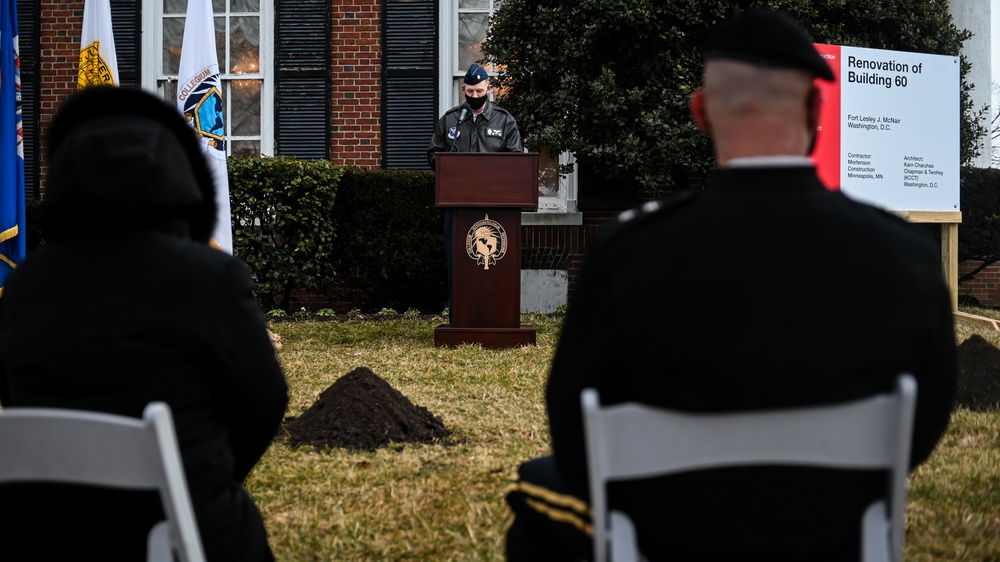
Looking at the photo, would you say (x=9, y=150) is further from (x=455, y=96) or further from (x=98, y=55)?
(x=455, y=96)

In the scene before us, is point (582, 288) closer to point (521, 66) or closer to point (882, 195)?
point (882, 195)

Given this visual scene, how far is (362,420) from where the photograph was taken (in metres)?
4.66

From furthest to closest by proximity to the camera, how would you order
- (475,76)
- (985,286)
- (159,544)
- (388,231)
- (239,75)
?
(985,286), (239,75), (388,231), (475,76), (159,544)

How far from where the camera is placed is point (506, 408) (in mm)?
5273

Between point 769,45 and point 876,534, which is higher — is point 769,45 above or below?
above

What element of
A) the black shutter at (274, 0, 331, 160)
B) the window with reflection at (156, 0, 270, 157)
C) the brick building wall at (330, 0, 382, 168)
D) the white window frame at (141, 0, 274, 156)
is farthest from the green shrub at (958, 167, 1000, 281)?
the window with reflection at (156, 0, 270, 157)

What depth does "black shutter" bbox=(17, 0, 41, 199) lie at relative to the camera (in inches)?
480

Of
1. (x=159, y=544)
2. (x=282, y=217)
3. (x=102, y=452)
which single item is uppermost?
(x=282, y=217)

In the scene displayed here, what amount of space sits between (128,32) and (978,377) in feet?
34.2

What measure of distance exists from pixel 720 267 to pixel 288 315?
9.40m

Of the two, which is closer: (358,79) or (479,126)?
(479,126)

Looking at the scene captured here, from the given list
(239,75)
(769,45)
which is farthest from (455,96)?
(769,45)

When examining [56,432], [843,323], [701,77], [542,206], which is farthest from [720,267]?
[542,206]

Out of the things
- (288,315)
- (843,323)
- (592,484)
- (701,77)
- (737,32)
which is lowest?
(288,315)
